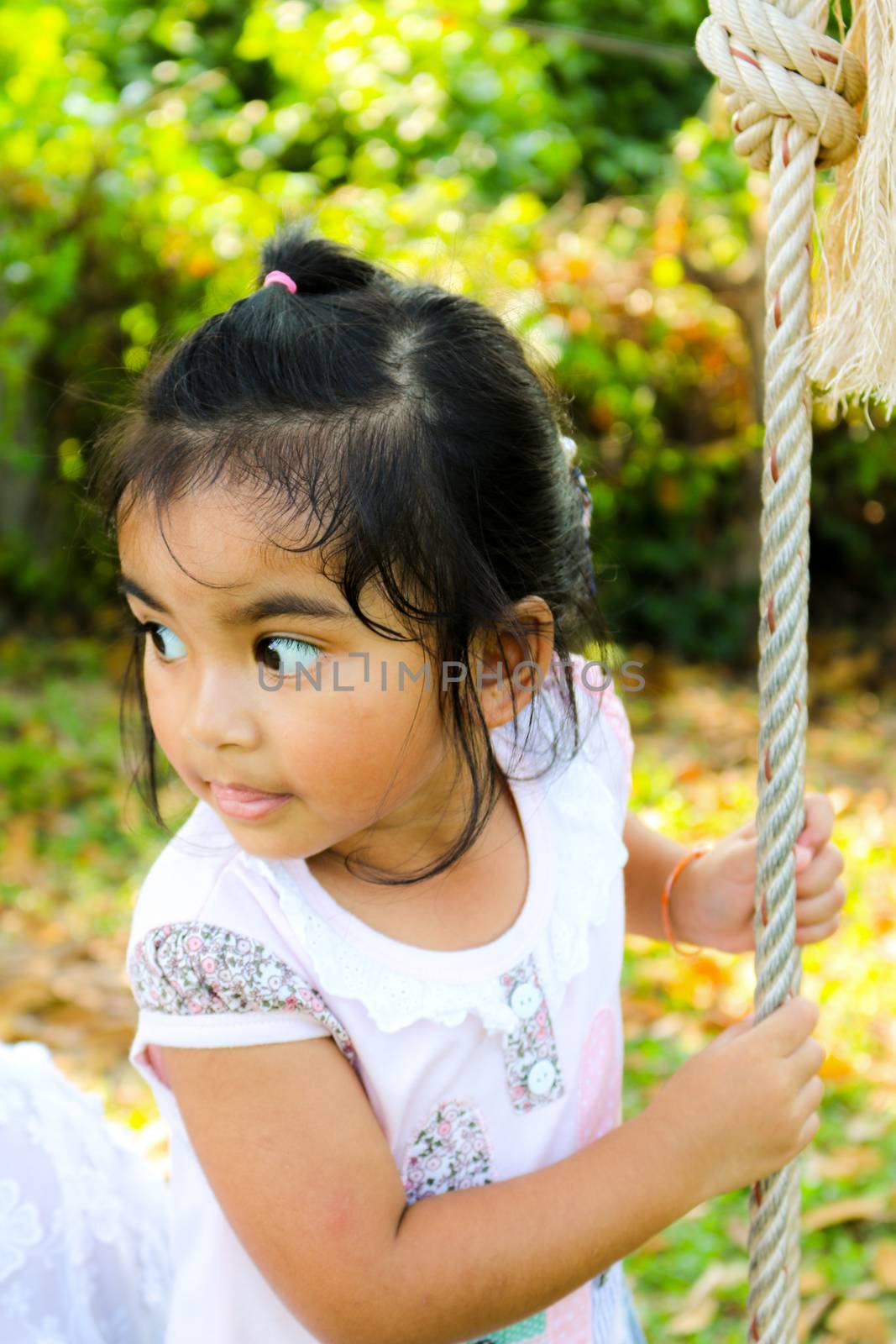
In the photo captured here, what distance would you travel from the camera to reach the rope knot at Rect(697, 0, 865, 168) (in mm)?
1144

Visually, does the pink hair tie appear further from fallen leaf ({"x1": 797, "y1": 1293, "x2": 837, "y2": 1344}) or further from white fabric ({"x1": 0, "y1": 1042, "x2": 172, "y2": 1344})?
fallen leaf ({"x1": 797, "y1": 1293, "x2": 837, "y2": 1344})

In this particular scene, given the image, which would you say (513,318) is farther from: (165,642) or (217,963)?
(217,963)

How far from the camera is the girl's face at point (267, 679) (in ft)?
3.61

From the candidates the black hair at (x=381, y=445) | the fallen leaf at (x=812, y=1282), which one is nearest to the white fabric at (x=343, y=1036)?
the black hair at (x=381, y=445)

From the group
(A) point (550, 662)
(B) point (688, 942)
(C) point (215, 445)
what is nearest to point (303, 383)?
(C) point (215, 445)

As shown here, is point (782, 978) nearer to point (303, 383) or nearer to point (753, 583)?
point (303, 383)

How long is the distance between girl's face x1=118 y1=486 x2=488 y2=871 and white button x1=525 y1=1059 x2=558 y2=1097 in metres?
0.31

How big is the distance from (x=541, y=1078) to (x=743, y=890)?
0.37m

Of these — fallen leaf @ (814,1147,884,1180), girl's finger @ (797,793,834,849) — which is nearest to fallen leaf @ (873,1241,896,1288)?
fallen leaf @ (814,1147,884,1180)

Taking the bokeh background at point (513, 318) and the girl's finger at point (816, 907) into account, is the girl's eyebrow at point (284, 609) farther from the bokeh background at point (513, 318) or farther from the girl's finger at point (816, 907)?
the bokeh background at point (513, 318)

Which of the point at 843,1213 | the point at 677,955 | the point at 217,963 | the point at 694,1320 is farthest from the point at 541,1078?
the point at 677,955

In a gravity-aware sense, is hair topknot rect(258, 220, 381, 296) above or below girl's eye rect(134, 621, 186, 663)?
above

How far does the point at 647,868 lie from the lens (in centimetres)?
166

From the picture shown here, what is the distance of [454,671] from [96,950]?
88.7 inches
